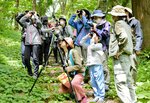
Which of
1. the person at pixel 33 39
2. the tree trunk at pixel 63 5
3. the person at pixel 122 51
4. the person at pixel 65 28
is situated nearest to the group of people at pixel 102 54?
the person at pixel 122 51

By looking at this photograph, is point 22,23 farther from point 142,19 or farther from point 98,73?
point 142,19

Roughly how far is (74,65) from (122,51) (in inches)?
40.8

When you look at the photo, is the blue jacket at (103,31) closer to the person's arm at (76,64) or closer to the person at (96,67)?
the person at (96,67)

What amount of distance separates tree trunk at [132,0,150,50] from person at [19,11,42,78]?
435 centimetres

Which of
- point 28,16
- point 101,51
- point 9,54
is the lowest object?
point 9,54

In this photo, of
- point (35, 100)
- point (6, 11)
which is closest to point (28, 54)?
point (35, 100)

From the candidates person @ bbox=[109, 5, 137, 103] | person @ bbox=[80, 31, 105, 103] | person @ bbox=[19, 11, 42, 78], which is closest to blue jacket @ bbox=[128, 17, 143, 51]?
person @ bbox=[80, 31, 105, 103]

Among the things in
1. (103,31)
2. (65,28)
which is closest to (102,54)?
(103,31)

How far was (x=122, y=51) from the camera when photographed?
6375mm

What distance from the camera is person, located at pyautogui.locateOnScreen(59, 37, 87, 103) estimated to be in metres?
6.72

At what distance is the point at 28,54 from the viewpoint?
9312 millimetres

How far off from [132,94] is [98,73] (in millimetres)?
842

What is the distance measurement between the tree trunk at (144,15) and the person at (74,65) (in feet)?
18.6

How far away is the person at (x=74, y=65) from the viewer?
672 cm
